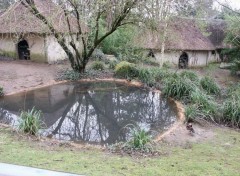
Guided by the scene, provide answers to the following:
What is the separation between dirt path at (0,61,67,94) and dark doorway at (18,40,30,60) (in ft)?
3.85

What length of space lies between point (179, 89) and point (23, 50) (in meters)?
12.7

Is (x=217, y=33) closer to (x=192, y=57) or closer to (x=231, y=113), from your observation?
(x=192, y=57)

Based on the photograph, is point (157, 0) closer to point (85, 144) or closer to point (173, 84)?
point (173, 84)

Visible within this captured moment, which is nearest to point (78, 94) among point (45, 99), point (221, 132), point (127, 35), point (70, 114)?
point (45, 99)

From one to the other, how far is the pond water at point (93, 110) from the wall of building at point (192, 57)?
9800mm

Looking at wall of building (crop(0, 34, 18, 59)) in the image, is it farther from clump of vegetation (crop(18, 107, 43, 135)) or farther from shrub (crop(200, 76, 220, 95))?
clump of vegetation (crop(18, 107, 43, 135))

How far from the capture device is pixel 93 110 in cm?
1125

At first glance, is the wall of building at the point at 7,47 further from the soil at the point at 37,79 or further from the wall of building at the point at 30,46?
the soil at the point at 37,79

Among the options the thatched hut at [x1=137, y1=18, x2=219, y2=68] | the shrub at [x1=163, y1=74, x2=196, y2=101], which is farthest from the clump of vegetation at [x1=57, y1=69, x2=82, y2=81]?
the thatched hut at [x1=137, y1=18, x2=219, y2=68]

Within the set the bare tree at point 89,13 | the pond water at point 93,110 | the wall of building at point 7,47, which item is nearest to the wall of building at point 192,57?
the bare tree at point 89,13

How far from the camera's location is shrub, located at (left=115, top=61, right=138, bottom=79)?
1658 cm

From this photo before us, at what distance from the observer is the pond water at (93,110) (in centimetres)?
885

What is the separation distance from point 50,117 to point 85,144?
2.99 metres

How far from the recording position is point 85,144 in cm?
777
